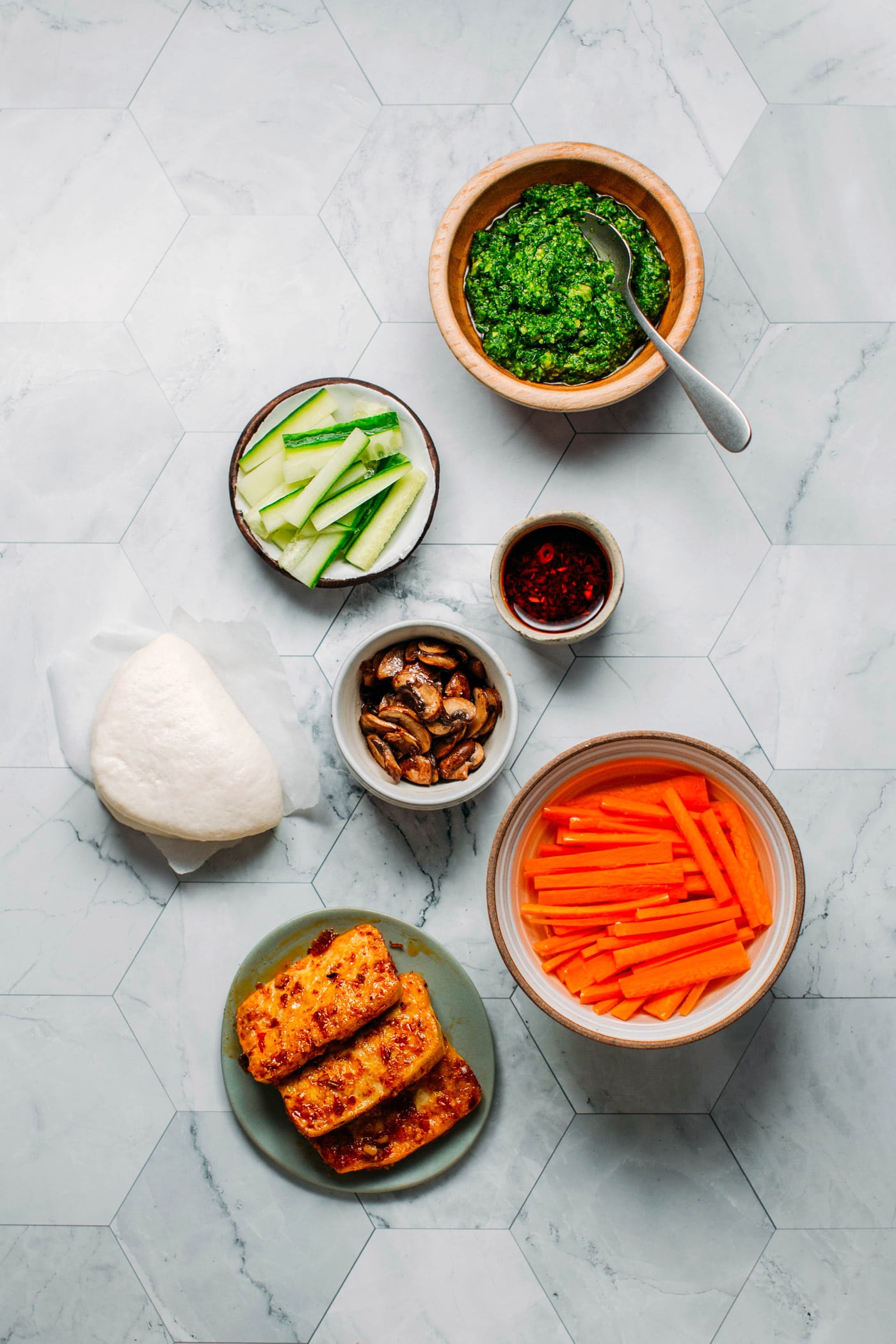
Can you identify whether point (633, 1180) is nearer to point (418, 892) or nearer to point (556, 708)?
point (418, 892)

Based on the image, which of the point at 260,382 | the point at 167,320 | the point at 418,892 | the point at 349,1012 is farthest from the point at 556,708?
the point at 167,320

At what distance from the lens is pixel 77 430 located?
2.04 m

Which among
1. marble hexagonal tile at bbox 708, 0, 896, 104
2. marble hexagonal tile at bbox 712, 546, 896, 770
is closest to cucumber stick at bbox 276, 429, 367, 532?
marble hexagonal tile at bbox 712, 546, 896, 770

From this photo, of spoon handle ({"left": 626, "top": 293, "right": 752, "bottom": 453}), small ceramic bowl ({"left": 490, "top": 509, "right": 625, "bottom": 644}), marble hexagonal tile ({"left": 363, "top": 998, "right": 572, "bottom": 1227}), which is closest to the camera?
spoon handle ({"left": 626, "top": 293, "right": 752, "bottom": 453})

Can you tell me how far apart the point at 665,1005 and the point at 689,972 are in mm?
77

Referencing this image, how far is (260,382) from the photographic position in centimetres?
202

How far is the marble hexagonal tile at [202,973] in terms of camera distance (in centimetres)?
199

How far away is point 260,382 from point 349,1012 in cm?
140

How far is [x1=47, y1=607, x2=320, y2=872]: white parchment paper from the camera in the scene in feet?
6.48

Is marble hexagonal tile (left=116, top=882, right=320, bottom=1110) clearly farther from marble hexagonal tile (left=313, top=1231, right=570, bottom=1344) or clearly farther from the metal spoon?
the metal spoon

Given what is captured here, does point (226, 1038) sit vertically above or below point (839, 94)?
below

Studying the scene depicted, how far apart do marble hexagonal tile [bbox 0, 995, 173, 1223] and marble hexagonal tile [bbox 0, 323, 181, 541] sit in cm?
112

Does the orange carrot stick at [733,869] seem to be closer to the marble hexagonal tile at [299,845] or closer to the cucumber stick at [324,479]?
the marble hexagonal tile at [299,845]

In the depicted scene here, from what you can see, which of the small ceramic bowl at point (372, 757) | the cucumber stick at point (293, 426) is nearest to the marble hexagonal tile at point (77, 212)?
the cucumber stick at point (293, 426)
